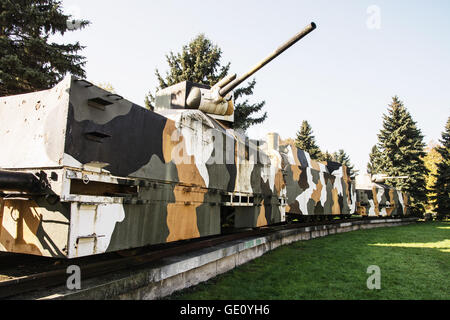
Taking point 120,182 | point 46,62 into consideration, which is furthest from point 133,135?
point 46,62

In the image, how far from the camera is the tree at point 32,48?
11398 mm

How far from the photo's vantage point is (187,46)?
24.2 m

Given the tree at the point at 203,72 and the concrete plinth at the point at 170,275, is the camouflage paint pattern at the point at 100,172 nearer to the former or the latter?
the concrete plinth at the point at 170,275

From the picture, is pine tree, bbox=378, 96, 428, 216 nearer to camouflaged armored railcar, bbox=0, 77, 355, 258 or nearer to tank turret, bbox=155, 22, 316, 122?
tank turret, bbox=155, 22, 316, 122

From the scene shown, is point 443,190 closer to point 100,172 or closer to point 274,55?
point 274,55

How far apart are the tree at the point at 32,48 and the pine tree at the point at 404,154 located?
2553cm

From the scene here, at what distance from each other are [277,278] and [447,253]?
5.90 metres

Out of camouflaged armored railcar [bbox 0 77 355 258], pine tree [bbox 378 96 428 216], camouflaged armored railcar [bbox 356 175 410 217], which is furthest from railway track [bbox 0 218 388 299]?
pine tree [bbox 378 96 428 216]

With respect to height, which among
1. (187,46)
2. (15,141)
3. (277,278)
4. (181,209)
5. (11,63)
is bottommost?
(277,278)

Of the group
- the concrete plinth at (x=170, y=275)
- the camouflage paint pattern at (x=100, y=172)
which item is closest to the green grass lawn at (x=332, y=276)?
the concrete plinth at (x=170, y=275)

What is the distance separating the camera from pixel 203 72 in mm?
22938

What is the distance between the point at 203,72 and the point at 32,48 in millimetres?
12300

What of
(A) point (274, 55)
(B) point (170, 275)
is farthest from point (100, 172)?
(A) point (274, 55)
